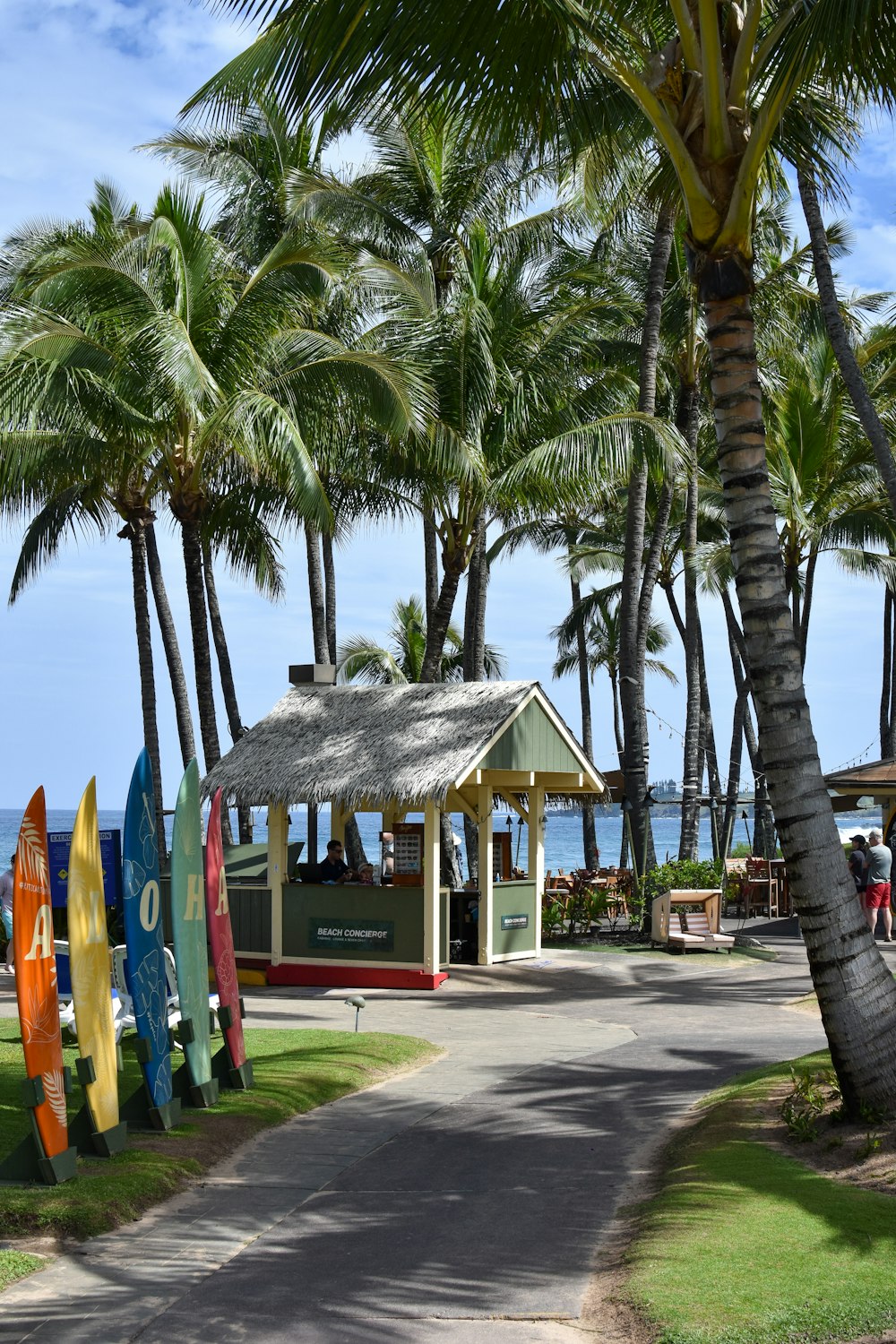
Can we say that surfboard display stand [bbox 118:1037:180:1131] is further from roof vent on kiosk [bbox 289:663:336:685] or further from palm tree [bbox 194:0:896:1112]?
roof vent on kiosk [bbox 289:663:336:685]

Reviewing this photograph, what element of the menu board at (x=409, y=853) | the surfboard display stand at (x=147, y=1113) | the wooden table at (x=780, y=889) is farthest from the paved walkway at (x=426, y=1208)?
the wooden table at (x=780, y=889)

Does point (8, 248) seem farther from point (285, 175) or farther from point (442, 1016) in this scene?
point (442, 1016)

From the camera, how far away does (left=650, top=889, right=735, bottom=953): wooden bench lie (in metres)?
20.9

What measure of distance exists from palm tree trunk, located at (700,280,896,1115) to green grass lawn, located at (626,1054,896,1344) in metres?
0.90

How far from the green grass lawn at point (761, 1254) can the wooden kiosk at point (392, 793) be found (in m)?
9.54

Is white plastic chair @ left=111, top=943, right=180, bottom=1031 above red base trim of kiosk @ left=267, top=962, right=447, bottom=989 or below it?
above

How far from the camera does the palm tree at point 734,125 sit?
7969 mm

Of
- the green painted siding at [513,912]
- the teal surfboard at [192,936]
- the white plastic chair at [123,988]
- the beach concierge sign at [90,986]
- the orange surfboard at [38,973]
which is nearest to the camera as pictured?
the orange surfboard at [38,973]

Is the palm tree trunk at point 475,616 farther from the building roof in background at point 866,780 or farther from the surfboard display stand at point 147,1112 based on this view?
the surfboard display stand at point 147,1112

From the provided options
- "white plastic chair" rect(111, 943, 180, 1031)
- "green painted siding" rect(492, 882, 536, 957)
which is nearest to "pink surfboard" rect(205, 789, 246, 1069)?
"white plastic chair" rect(111, 943, 180, 1031)

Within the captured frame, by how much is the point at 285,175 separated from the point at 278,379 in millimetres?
7097

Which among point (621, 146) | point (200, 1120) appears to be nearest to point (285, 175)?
point (621, 146)

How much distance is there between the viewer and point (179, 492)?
19.4 m

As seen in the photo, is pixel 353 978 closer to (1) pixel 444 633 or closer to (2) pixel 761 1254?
(1) pixel 444 633
